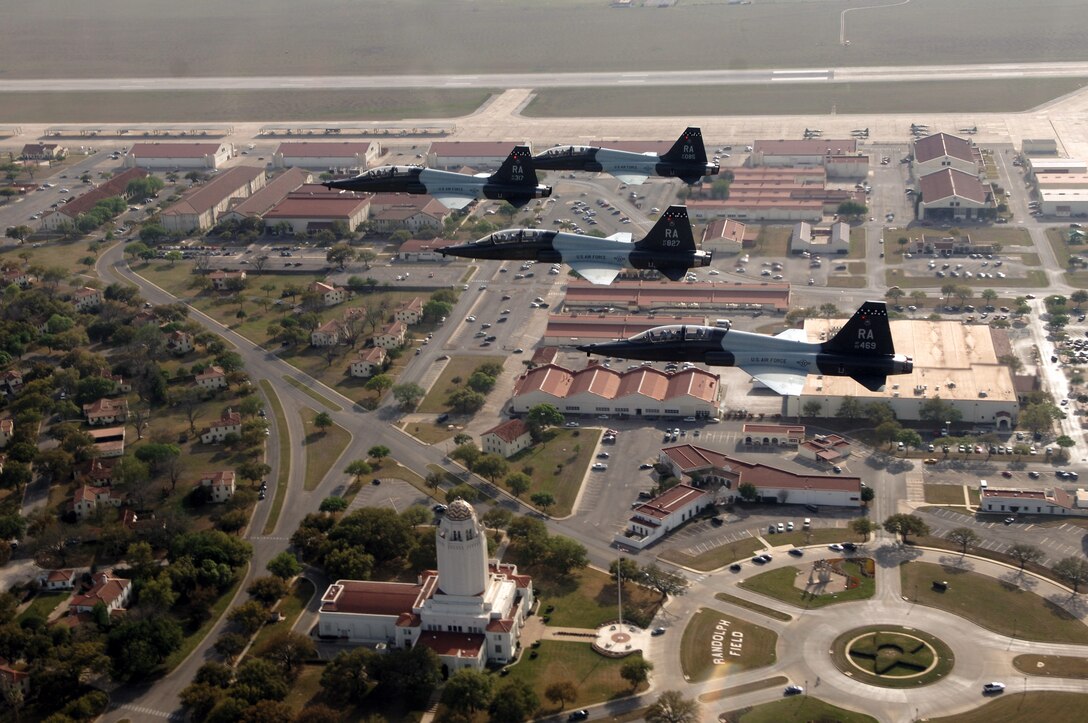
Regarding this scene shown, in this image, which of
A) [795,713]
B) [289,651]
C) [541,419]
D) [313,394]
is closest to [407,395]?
[313,394]

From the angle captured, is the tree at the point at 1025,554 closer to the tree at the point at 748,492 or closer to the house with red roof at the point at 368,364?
the tree at the point at 748,492

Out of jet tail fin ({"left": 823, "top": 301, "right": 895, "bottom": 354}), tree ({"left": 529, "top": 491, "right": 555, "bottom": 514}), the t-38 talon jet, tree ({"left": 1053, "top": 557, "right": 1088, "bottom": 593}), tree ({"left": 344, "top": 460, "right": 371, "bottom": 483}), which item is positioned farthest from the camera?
tree ({"left": 344, "top": 460, "right": 371, "bottom": 483})

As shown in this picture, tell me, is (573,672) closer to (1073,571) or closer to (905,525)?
(905,525)

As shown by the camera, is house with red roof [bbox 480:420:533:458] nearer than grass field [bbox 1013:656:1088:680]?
No

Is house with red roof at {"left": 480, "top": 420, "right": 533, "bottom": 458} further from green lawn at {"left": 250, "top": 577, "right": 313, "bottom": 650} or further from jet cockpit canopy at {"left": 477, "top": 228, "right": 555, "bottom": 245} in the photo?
jet cockpit canopy at {"left": 477, "top": 228, "right": 555, "bottom": 245}

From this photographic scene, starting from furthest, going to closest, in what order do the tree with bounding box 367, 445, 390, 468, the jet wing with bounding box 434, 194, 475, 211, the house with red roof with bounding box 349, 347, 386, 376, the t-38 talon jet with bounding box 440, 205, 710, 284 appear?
the house with red roof with bounding box 349, 347, 386, 376, the tree with bounding box 367, 445, 390, 468, the jet wing with bounding box 434, 194, 475, 211, the t-38 talon jet with bounding box 440, 205, 710, 284

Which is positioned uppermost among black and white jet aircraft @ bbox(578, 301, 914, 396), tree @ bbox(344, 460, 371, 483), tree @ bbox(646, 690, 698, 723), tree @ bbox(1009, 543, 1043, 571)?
tree @ bbox(1009, 543, 1043, 571)

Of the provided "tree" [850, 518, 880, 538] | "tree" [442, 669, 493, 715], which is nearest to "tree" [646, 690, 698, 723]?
"tree" [442, 669, 493, 715]
